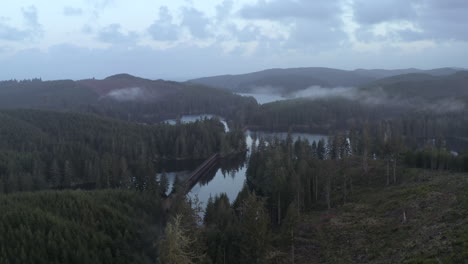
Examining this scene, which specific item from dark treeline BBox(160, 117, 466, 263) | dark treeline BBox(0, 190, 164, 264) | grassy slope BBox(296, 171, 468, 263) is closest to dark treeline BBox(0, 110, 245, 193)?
dark treeline BBox(0, 190, 164, 264)

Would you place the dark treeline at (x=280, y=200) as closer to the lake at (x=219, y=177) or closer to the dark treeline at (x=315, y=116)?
the lake at (x=219, y=177)

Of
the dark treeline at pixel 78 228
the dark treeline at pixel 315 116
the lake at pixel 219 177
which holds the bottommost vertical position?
the lake at pixel 219 177

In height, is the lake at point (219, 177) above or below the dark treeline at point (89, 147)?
below

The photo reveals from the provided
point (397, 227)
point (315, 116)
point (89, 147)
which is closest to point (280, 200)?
point (397, 227)

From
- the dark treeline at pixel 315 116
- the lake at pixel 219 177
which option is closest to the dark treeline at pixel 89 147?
the lake at pixel 219 177

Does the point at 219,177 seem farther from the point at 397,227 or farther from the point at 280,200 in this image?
the point at 397,227

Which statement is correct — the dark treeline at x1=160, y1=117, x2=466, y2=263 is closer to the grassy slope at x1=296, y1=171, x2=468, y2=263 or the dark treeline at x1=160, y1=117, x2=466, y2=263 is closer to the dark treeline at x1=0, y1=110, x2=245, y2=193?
the grassy slope at x1=296, y1=171, x2=468, y2=263
